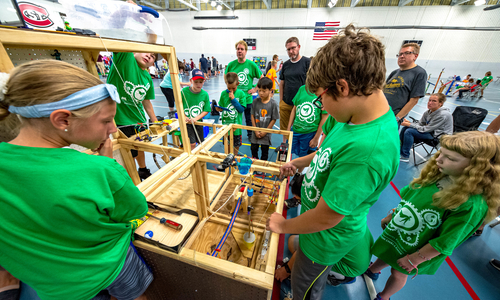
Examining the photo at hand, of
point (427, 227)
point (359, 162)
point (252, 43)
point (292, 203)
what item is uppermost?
point (252, 43)

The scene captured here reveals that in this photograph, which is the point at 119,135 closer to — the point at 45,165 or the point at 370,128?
the point at 45,165

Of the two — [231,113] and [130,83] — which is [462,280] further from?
[130,83]

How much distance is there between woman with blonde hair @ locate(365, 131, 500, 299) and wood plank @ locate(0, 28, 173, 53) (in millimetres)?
1951

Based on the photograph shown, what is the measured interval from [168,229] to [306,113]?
206cm

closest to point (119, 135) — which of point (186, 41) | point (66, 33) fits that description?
point (66, 33)

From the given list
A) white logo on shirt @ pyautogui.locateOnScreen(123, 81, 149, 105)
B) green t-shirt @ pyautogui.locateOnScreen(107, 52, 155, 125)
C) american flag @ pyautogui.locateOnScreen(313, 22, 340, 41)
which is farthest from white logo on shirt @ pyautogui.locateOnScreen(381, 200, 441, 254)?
american flag @ pyautogui.locateOnScreen(313, 22, 340, 41)

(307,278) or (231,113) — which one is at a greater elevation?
(231,113)

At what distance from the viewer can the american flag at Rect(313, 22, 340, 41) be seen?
11141 mm

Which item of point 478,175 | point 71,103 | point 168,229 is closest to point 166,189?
point 168,229

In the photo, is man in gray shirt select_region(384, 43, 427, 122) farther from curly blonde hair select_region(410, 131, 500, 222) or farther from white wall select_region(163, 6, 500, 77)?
white wall select_region(163, 6, 500, 77)

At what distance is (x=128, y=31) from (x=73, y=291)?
1.24 m

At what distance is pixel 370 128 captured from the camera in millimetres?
694

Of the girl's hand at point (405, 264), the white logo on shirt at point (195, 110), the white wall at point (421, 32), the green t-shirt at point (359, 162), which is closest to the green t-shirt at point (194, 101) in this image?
the white logo on shirt at point (195, 110)

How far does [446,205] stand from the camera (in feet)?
3.35
